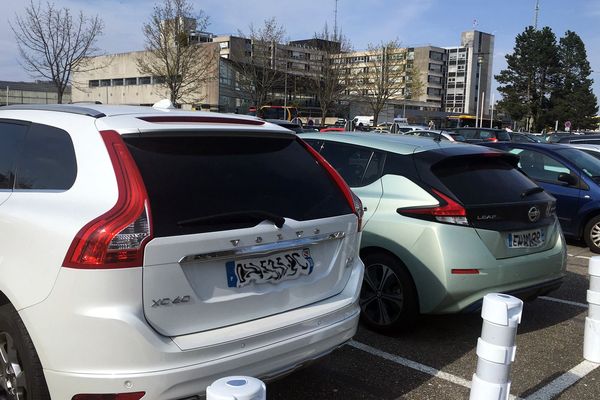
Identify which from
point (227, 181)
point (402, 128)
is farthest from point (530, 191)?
point (402, 128)

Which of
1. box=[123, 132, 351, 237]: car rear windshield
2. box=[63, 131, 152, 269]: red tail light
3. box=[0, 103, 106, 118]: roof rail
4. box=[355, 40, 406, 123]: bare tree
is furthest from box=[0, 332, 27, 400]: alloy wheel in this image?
box=[355, 40, 406, 123]: bare tree

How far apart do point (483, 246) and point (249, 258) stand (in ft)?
7.03

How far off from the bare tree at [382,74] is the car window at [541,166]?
3956cm

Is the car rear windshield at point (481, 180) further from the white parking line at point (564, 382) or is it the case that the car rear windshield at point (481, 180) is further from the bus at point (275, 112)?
the bus at point (275, 112)

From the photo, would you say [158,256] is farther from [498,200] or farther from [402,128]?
[402,128]

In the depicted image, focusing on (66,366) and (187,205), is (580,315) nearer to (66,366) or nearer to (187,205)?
(187,205)

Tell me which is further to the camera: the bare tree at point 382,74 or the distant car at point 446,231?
the bare tree at point 382,74

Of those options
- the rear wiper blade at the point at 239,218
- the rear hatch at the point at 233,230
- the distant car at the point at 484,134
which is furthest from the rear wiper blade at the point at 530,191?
the distant car at the point at 484,134

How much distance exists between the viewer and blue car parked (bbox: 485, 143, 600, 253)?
323 inches

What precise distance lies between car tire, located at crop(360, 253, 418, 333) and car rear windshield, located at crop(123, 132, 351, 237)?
1302mm

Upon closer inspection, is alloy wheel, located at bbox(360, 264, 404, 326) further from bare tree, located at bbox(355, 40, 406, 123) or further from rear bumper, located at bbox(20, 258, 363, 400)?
bare tree, located at bbox(355, 40, 406, 123)

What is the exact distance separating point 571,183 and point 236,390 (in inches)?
311

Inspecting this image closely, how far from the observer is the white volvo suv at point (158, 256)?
2.23m

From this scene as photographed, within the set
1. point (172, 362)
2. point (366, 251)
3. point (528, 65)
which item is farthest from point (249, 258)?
point (528, 65)
